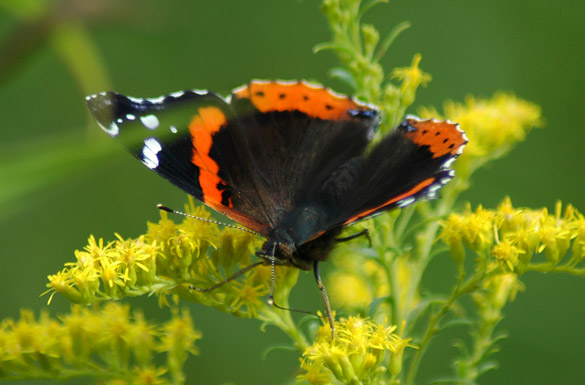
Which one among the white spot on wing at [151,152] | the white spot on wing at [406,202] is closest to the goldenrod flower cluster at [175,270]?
the white spot on wing at [151,152]

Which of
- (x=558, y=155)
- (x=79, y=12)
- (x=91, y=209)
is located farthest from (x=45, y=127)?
(x=558, y=155)

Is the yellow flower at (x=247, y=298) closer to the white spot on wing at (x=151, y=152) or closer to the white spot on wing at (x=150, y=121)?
the white spot on wing at (x=151, y=152)

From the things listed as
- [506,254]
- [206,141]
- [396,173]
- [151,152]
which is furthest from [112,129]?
[506,254]

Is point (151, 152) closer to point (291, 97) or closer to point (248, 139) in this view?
point (248, 139)

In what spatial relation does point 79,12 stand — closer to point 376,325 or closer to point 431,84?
point 376,325

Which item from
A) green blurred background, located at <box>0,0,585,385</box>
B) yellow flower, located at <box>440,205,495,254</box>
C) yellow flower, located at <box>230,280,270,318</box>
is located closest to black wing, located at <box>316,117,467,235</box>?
yellow flower, located at <box>440,205,495,254</box>

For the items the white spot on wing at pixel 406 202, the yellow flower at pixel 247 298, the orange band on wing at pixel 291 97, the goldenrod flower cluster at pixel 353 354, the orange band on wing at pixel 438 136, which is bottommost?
the goldenrod flower cluster at pixel 353 354
